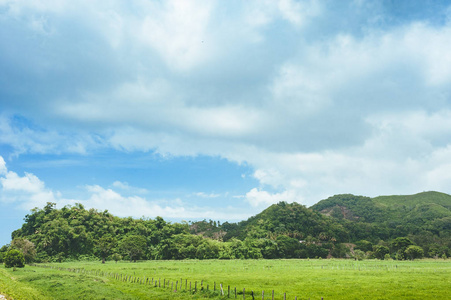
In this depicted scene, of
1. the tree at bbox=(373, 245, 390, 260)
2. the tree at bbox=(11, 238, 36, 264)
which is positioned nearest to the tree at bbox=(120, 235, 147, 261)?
the tree at bbox=(11, 238, 36, 264)

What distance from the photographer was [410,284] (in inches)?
1499

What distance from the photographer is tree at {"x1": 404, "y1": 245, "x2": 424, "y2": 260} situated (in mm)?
98875

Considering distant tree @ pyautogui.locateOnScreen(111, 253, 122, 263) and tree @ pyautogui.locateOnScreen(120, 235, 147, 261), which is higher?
tree @ pyautogui.locateOnScreen(120, 235, 147, 261)

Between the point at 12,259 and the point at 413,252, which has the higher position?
the point at 12,259

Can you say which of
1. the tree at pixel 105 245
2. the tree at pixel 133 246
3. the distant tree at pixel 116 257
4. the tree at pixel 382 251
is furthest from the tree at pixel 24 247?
the tree at pixel 382 251

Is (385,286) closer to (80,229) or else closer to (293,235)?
A: (80,229)

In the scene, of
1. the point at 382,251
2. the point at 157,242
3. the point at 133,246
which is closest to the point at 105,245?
the point at 133,246

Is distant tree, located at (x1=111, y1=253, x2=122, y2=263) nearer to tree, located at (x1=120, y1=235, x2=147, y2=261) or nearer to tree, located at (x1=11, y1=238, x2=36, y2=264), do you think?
tree, located at (x1=120, y1=235, x2=147, y2=261)

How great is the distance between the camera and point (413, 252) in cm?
9938

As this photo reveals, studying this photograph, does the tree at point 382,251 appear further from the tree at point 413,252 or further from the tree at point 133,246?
the tree at point 133,246

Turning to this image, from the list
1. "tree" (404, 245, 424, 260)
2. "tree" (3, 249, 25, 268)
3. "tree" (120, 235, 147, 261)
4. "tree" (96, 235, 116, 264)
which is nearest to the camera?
"tree" (3, 249, 25, 268)

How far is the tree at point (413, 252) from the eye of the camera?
98875 mm

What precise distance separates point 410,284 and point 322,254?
10100 centimetres

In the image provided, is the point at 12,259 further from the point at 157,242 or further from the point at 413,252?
the point at 413,252
